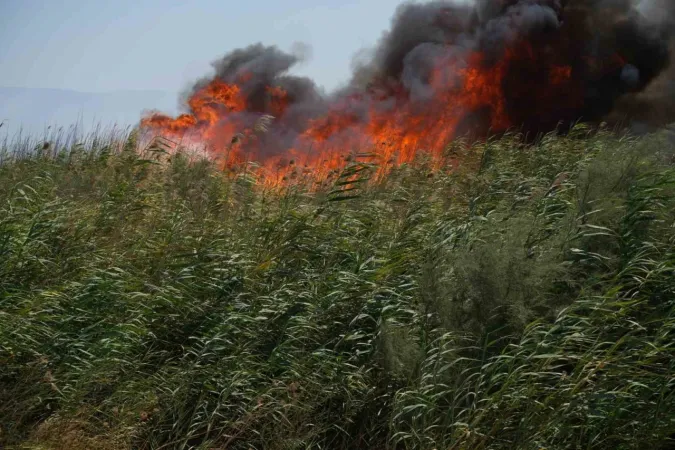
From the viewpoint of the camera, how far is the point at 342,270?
7.16 meters

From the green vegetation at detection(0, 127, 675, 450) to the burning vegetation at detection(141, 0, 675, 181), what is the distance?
824cm

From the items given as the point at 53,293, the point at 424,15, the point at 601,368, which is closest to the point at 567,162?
the point at 601,368

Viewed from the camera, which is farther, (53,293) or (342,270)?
(342,270)

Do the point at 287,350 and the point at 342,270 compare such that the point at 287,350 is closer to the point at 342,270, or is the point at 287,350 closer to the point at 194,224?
the point at 342,270

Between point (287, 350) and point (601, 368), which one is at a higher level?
point (601, 368)

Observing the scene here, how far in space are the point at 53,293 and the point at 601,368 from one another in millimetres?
3887

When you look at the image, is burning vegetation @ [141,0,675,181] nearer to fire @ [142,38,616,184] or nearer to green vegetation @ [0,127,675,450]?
fire @ [142,38,616,184]

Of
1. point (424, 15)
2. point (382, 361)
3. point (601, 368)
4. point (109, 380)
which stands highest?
point (424, 15)

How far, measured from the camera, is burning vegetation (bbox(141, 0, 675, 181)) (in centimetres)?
1659

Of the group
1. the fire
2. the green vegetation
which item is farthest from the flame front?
the green vegetation

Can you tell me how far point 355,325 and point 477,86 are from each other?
11156 mm

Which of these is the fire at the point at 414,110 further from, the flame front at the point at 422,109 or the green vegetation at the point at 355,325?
the green vegetation at the point at 355,325

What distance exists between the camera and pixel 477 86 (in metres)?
16.9

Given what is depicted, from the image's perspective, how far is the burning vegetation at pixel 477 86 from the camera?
54.4 ft
